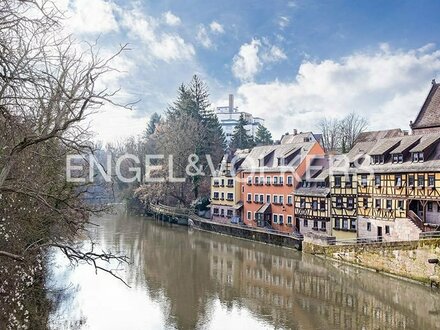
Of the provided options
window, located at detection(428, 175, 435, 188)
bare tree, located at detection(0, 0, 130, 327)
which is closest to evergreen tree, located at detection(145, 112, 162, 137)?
window, located at detection(428, 175, 435, 188)

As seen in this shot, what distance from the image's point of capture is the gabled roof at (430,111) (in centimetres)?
2828

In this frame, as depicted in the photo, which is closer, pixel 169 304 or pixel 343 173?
pixel 169 304

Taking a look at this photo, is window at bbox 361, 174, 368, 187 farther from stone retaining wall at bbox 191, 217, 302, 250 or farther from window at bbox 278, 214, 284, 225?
window at bbox 278, 214, 284, 225

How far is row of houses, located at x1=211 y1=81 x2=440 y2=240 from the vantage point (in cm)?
2309

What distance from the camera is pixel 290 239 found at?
92.8ft

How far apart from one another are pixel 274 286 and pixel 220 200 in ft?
67.1

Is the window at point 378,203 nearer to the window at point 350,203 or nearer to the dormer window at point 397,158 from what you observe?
the window at point 350,203

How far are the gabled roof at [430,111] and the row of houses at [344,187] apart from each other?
6 cm

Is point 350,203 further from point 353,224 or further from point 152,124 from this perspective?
point 152,124

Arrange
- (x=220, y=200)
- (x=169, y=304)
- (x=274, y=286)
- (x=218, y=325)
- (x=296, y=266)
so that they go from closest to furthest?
(x=218, y=325) < (x=169, y=304) < (x=274, y=286) < (x=296, y=266) < (x=220, y=200)

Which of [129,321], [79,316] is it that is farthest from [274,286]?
[79,316]

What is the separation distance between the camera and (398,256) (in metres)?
20.6

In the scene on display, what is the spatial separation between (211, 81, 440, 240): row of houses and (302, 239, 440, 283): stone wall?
7.47 ft

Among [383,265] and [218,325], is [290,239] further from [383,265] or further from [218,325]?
[218,325]
